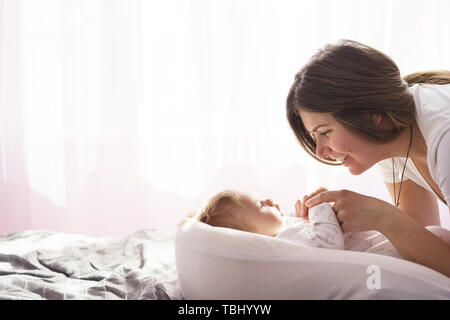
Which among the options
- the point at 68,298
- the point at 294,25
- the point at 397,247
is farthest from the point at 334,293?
the point at 294,25

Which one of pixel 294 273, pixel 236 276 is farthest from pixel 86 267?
pixel 294 273

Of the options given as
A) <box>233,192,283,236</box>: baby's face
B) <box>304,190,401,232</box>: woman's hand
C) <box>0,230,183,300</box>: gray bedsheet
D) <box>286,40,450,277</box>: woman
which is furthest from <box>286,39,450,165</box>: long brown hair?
<box>0,230,183,300</box>: gray bedsheet

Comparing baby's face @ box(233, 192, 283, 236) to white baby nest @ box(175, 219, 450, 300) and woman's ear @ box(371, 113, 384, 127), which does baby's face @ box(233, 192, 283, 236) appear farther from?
woman's ear @ box(371, 113, 384, 127)

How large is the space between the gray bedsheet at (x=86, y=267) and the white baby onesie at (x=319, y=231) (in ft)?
1.29

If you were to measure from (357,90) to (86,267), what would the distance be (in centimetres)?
112

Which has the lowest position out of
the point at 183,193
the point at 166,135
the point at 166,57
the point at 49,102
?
the point at 183,193

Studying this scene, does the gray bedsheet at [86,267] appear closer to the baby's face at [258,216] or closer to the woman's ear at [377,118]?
the baby's face at [258,216]

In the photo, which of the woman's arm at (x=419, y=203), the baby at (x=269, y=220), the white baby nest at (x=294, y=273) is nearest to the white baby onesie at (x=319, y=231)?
the baby at (x=269, y=220)

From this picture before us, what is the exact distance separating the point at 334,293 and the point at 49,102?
7.13 ft

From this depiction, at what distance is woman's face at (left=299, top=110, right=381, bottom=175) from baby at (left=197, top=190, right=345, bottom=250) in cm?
18

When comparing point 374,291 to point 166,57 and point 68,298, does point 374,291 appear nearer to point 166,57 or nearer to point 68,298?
point 68,298

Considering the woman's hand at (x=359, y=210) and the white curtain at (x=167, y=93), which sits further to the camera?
the white curtain at (x=167, y=93)

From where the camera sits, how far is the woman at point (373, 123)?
120 centimetres

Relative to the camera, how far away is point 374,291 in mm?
1090
